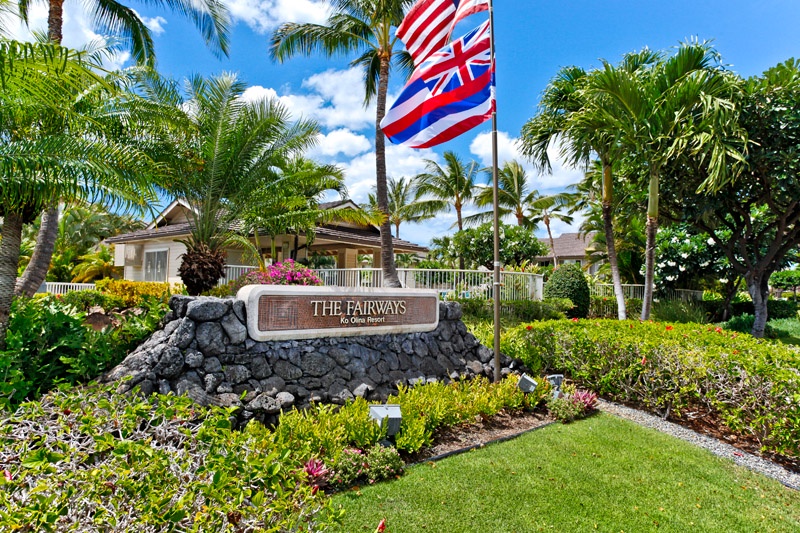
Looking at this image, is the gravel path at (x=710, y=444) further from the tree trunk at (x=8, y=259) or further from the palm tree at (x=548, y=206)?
the palm tree at (x=548, y=206)

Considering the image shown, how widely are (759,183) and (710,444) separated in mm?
10726

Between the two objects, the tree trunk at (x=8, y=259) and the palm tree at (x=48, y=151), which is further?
the tree trunk at (x=8, y=259)

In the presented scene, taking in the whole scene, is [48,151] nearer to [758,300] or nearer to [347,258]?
[758,300]

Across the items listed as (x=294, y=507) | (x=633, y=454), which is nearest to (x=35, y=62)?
(x=294, y=507)

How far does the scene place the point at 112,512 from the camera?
1.72 m

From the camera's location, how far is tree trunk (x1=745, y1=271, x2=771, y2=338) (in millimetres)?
14000

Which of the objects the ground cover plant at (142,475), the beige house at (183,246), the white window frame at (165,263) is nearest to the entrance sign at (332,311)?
the ground cover plant at (142,475)

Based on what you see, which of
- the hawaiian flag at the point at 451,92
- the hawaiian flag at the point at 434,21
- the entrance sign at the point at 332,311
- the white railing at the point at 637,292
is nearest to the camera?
the entrance sign at the point at 332,311

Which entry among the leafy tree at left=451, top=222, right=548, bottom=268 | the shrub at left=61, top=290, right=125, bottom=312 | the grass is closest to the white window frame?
the shrub at left=61, top=290, right=125, bottom=312

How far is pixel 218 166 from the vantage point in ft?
28.2

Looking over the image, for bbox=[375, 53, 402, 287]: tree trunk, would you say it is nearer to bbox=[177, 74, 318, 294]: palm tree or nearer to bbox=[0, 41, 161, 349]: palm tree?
bbox=[177, 74, 318, 294]: palm tree

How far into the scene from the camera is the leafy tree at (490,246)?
22344mm

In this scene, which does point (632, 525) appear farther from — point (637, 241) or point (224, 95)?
point (637, 241)

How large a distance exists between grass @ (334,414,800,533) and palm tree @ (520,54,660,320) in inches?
266
